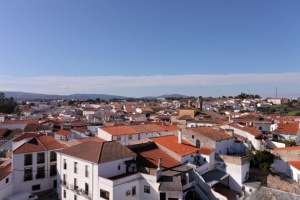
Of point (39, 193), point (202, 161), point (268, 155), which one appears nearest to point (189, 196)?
point (202, 161)

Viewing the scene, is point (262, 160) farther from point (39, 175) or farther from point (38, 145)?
point (38, 145)

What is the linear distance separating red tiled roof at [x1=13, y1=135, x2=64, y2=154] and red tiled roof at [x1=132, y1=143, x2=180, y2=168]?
470 inches

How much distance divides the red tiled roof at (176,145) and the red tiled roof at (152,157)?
3.58 ft

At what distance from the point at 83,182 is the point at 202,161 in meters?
16.4

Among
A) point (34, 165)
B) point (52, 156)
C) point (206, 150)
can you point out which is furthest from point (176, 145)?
point (34, 165)

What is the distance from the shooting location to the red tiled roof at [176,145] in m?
36.1

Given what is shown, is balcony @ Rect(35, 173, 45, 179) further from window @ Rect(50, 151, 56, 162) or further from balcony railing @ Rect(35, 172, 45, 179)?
window @ Rect(50, 151, 56, 162)

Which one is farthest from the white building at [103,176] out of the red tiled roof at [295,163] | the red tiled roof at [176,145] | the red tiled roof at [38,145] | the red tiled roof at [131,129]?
the red tiled roof at [295,163]

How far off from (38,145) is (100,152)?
11650mm

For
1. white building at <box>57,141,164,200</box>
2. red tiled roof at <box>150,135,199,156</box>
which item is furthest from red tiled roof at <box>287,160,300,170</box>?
white building at <box>57,141,164,200</box>

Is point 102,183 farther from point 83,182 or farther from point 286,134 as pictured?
point 286,134

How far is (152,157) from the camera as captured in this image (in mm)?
34188

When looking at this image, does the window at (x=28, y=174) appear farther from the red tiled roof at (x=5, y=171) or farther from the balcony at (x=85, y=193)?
the balcony at (x=85, y=193)

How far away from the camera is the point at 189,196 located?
31500 mm
